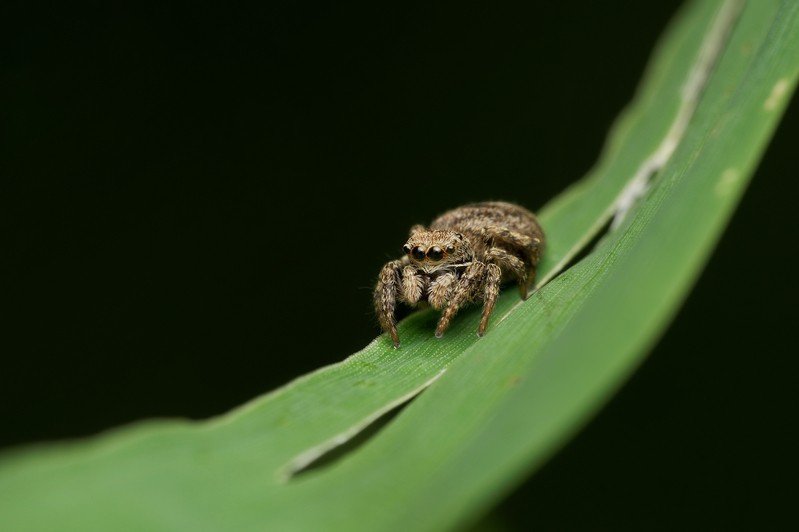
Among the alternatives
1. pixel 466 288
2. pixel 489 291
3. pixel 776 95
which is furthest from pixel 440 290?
pixel 776 95

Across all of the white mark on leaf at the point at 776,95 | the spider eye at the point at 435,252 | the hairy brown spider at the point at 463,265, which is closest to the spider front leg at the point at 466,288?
the hairy brown spider at the point at 463,265

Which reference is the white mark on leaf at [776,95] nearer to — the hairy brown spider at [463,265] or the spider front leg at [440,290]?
the hairy brown spider at [463,265]

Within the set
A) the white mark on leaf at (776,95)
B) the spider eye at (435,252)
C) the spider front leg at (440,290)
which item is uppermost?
the spider eye at (435,252)

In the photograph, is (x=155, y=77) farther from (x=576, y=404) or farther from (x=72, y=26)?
(x=576, y=404)

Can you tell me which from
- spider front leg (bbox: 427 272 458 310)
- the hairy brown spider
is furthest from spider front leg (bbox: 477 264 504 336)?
spider front leg (bbox: 427 272 458 310)

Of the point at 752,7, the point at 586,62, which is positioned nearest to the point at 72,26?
the point at 586,62

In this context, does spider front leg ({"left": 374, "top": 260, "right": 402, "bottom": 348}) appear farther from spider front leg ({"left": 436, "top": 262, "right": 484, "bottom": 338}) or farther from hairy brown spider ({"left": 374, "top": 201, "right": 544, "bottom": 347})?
spider front leg ({"left": 436, "top": 262, "right": 484, "bottom": 338})
